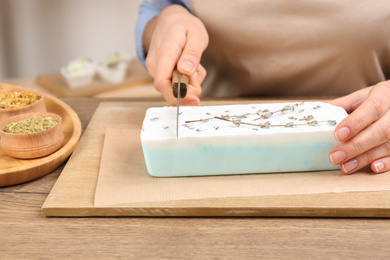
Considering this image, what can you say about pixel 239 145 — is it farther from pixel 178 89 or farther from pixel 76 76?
pixel 76 76

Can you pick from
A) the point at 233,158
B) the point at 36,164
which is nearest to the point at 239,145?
the point at 233,158

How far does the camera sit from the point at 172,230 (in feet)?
2.75

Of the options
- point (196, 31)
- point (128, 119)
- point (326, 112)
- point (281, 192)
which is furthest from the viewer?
point (128, 119)

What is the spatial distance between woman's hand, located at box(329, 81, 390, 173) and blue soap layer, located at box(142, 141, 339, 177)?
5 centimetres

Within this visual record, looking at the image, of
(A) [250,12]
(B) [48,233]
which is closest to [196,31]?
(A) [250,12]

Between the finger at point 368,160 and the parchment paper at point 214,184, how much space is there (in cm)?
2

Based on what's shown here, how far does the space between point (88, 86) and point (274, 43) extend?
1415 mm

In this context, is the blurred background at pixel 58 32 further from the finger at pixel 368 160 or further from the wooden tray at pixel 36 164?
the finger at pixel 368 160

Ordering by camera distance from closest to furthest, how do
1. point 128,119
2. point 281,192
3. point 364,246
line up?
1. point 364,246
2. point 281,192
3. point 128,119

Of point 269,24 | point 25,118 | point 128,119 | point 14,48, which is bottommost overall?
point 14,48

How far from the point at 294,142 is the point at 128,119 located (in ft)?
2.01

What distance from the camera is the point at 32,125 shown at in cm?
108

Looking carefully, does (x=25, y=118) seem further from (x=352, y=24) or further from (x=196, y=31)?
(x=352, y=24)

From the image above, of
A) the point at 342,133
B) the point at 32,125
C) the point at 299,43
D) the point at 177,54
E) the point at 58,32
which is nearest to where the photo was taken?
the point at 342,133
